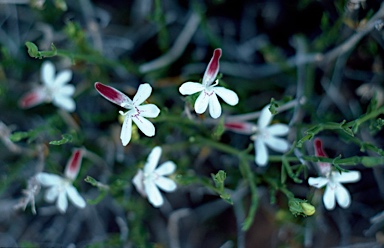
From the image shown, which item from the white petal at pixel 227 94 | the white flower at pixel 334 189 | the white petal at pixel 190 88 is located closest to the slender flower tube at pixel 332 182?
the white flower at pixel 334 189

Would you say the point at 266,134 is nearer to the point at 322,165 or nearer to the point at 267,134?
the point at 267,134

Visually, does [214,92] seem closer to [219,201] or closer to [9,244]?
[219,201]

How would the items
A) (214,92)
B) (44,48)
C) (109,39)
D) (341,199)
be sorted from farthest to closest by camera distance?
(109,39), (44,48), (341,199), (214,92)

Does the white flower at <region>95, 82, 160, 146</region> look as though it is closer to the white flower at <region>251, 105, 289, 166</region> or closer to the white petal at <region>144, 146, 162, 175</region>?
the white petal at <region>144, 146, 162, 175</region>

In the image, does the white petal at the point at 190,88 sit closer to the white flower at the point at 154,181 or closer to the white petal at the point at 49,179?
the white flower at the point at 154,181

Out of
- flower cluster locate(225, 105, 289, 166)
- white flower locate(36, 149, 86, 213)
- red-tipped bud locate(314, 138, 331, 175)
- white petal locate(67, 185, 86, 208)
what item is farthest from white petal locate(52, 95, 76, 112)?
red-tipped bud locate(314, 138, 331, 175)

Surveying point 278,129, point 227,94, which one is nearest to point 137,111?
point 227,94

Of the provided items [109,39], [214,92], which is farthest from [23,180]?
[214,92]
